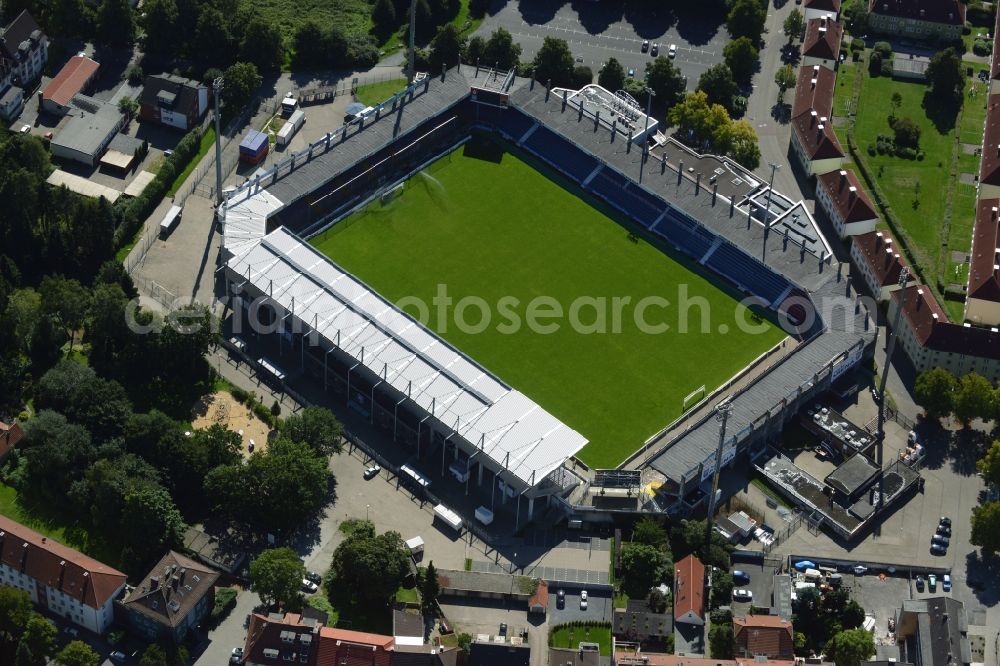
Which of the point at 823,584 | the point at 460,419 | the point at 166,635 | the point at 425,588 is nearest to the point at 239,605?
the point at 166,635

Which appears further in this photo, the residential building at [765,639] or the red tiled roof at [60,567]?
the residential building at [765,639]

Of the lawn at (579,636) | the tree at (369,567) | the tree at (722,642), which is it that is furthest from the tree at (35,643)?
the tree at (722,642)

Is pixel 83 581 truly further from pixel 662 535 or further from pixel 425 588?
pixel 662 535

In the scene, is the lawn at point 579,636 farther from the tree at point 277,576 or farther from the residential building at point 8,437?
the residential building at point 8,437

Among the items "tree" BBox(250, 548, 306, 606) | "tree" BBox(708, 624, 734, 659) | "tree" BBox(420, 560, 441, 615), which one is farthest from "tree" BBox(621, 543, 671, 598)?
"tree" BBox(250, 548, 306, 606)

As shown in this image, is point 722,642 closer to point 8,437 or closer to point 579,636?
point 579,636

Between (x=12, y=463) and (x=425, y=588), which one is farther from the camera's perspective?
(x=12, y=463)

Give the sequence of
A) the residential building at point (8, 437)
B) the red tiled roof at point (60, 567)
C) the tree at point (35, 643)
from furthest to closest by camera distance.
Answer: the residential building at point (8, 437), the red tiled roof at point (60, 567), the tree at point (35, 643)
